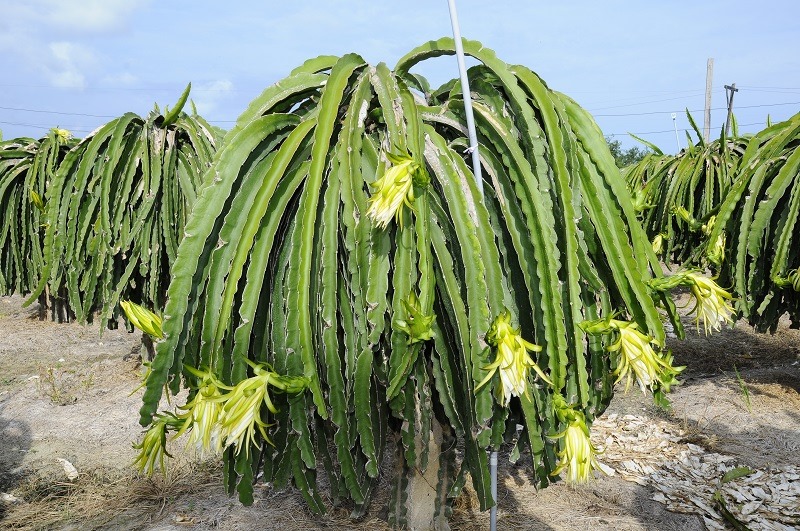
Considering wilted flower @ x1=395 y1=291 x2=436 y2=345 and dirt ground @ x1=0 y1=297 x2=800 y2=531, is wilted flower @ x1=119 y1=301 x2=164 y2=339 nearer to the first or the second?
wilted flower @ x1=395 y1=291 x2=436 y2=345

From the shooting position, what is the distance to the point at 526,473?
3.60 meters

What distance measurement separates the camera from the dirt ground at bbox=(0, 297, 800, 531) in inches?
121

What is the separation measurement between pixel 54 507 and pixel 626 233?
3.11 m

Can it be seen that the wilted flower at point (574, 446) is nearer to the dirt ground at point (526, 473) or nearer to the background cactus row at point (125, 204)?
the dirt ground at point (526, 473)

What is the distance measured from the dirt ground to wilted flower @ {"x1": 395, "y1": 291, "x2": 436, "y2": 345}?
1556 mm

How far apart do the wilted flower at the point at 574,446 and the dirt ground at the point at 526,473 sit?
1.35 meters

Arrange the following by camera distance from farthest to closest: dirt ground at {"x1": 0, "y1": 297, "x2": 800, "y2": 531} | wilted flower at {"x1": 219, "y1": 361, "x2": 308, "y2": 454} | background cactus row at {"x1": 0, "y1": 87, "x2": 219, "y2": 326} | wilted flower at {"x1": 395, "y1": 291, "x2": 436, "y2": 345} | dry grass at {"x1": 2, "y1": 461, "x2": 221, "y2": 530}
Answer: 1. background cactus row at {"x1": 0, "y1": 87, "x2": 219, "y2": 326}
2. dry grass at {"x1": 2, "y1": 461, "x2": 221, "y2": 530}
3. dirt ground at {"x1": 0, "y1": 297, "x2": 800, "y2": 531}
4. wilted flower at {"x1": 395, "y1": 291, "x2": 436, "y2": 345}
5. wilted flower at {"x1": 219, "y1": 361, "x2": 308, "y2": 454}

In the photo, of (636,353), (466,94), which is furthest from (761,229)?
(466,94)

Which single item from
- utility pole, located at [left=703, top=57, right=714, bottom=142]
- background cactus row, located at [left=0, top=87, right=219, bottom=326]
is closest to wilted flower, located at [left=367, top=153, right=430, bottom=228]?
background cactus row, located at [left=0, top=87, right=219, bottom=326]

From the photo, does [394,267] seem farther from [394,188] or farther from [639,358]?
[639,358]

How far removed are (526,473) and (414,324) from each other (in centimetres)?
232

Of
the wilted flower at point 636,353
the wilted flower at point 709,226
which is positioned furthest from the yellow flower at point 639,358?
the wilted flower at point 709,226

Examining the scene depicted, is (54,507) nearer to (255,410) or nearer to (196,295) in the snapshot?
(196,295)

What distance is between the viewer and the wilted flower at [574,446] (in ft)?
5.36
